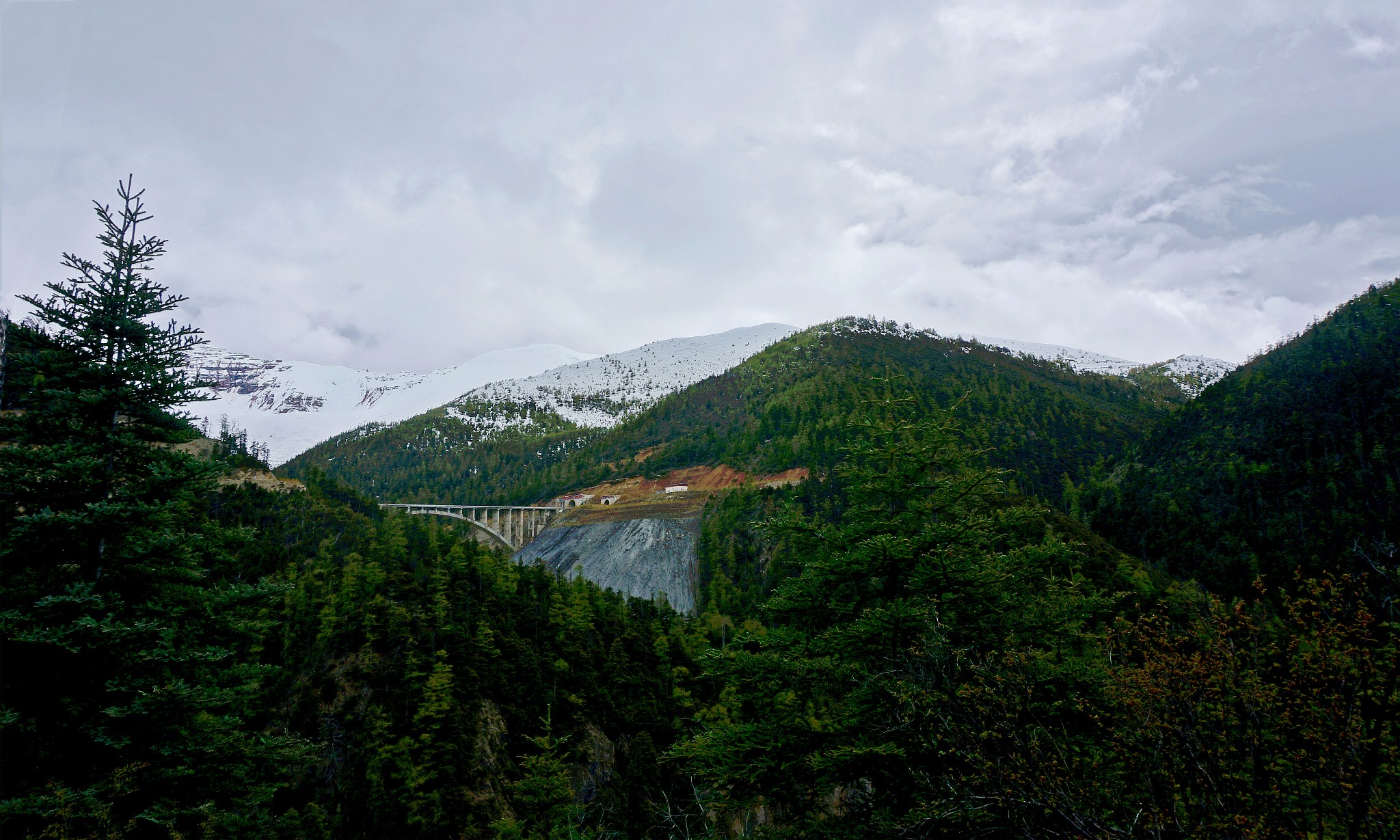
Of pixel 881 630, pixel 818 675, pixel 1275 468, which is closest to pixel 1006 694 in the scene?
pixel 881 630

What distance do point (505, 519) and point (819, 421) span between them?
68.2m

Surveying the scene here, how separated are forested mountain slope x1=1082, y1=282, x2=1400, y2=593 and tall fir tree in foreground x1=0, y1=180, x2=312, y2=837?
98088mm

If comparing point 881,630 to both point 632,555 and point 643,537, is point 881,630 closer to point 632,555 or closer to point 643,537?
point 632,555

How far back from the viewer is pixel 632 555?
82625mm

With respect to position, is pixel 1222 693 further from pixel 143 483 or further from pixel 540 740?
pixel 540 740

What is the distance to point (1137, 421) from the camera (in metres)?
165

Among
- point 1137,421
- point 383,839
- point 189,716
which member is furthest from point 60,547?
point 1137,421

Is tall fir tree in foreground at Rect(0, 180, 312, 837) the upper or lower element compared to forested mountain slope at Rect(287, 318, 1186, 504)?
lower

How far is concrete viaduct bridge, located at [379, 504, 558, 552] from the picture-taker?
4166 inches

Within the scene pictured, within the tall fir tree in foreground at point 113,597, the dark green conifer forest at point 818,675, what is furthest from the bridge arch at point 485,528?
the tall fir tree in foreground at point 113,597

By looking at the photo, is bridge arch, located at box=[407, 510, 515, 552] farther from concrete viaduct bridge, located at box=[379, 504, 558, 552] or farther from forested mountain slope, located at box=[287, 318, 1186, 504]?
forested mountain slope, located at box=[287, 318, 1186, 504]

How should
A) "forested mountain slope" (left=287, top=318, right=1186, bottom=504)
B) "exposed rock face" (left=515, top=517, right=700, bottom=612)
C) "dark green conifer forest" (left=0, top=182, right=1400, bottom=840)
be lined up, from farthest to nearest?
1. "forested mountain slope" (left=287, top=318, right=1186, bottom=504)
2. "exposed rock face" (left=515, top=517, right=700, bottom=612)
3. "dark green conifer forest" (left=0, top=182, right=1400, bottom=840)

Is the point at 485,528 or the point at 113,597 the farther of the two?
the point at 485,528

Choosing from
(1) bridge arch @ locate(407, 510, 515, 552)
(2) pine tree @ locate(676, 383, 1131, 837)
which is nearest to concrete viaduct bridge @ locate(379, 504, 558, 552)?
(1) bridge arch @ locate(407, 510, 515, 552)
